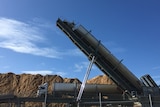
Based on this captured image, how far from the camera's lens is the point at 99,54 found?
26.5 meters

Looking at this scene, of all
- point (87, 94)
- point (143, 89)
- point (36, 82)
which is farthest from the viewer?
point (36, 82)

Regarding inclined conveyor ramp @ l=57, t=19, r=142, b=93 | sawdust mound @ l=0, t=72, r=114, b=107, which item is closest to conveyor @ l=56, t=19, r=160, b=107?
inclined conveyor ramp @ l=57, t=19, r=142, b=93

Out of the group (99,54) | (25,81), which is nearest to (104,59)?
(99,54)

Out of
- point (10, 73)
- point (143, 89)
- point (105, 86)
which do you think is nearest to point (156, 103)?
point (143, 89)

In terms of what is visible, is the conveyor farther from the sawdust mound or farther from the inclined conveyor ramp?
the sawdust mound

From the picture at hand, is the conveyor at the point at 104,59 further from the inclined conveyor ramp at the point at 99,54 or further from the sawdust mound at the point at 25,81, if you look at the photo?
the sawdust mound at the point at 25,81

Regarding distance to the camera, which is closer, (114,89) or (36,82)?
(114,89)

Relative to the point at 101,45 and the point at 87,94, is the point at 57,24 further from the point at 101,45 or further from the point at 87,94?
the point at 87,94

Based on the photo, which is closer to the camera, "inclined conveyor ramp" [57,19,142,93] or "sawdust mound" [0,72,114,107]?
"inclined conveyor ramp" [57,19,142,93]

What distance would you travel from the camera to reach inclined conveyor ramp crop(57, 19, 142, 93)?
26156mm

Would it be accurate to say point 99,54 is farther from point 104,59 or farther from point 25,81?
point 25,81

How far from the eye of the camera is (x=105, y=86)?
29312mm

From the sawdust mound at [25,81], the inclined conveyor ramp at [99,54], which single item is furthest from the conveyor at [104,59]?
the sawdust mound at [25,81]

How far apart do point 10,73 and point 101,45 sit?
4415cm
